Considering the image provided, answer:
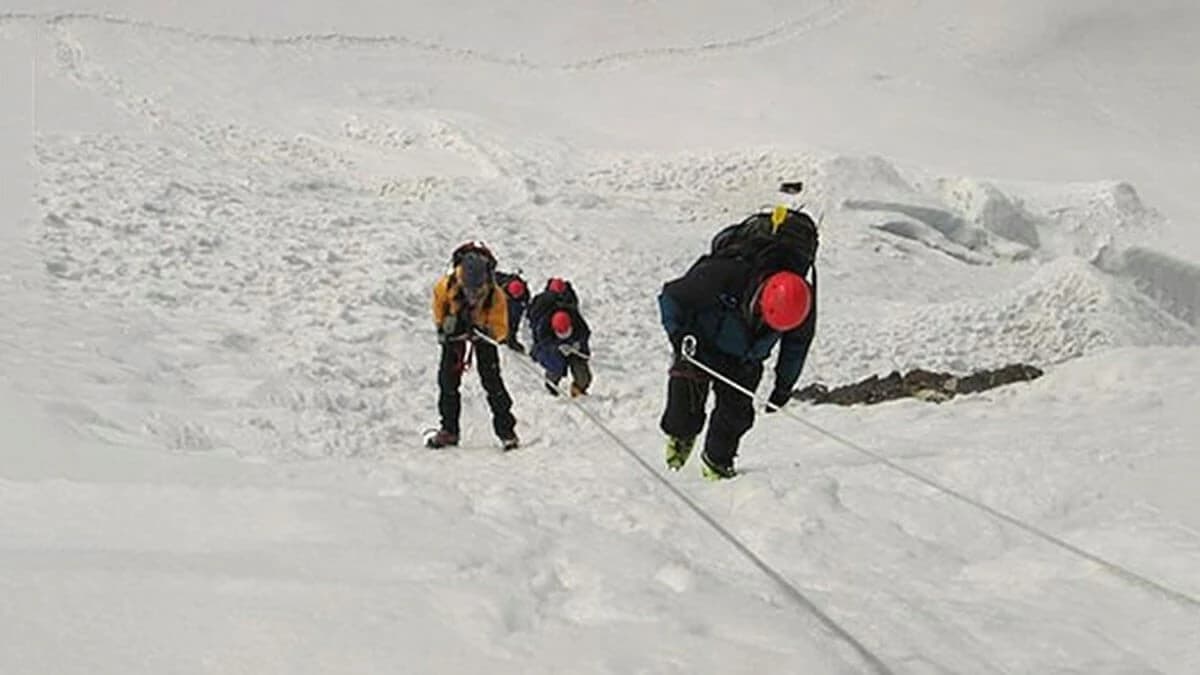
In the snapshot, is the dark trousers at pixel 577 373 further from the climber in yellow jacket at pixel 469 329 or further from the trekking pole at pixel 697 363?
the trekking pole at pixel 697 363

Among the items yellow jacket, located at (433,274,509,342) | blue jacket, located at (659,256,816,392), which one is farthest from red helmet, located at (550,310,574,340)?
blue jacket, located at (659,256,816,392)

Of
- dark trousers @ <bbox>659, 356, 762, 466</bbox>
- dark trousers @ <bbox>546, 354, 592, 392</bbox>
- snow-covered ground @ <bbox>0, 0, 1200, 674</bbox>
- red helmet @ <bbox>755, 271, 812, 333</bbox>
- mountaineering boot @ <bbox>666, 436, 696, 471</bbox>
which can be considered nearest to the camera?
snow-covered ground @ <bbox>0, 0, 1200, 674</bbox>

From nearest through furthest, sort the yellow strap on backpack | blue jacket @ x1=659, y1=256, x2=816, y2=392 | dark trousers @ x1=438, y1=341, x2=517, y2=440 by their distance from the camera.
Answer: the yellow strap on backpack, blue jacket @ x1=659, y1=256, x2=816, y2=392, dark trousers @ x1=438, y1=341, x2=517, y2=440

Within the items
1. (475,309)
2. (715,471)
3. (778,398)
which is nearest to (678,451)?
(715,471)

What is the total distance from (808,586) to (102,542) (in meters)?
2.64

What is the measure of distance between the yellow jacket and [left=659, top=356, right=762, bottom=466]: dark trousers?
5.82ft

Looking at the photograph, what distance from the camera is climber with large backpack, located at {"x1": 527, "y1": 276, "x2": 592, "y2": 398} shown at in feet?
37.2

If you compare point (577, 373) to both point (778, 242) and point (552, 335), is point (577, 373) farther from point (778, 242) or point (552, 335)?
point (778, 242)

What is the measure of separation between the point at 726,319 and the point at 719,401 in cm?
56

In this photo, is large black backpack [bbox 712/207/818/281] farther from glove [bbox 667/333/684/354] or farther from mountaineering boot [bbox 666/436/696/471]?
mountaineering boot [bbox 666/436/696/471]

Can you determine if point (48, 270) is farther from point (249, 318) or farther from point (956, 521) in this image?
point (956, 521)

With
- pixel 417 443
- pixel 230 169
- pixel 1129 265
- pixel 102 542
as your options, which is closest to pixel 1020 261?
pixel 1129 265

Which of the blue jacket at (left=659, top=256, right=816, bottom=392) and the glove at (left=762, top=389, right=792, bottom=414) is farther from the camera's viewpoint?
the glove at (left=762, top=389, right=792, bottom=414)

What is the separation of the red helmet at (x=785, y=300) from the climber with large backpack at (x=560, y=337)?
5.31 m
